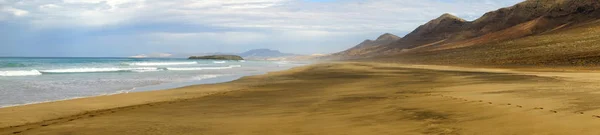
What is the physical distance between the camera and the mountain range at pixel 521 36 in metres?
51.2

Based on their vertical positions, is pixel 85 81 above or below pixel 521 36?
below

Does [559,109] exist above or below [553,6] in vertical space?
below

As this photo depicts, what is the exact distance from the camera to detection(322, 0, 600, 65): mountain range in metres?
51.2

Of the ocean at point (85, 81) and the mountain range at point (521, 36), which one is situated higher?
the mountain range at point (521, 36)

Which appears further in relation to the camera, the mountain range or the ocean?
the mountain range

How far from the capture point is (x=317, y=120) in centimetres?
942

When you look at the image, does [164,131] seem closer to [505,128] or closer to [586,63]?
[505,128]

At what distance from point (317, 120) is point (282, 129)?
1.25 metres

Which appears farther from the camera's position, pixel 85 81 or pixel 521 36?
pixel 521 36

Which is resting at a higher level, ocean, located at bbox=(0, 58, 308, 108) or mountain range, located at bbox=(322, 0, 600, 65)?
mountain range, located at bbox=(322, 0, 600, 65)

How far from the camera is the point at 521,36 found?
3777 inches

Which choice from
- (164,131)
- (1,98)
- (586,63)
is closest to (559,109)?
(164,131)

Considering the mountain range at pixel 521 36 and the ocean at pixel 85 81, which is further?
the mountain range at pixel 521 36

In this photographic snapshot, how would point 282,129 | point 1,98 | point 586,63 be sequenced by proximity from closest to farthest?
point 282,129 → point 1,98 → point 586,63
